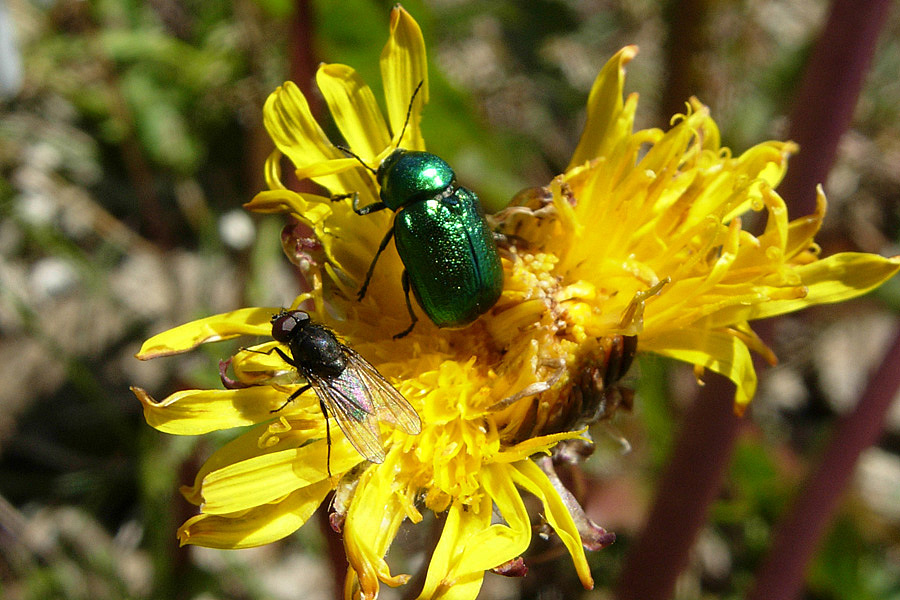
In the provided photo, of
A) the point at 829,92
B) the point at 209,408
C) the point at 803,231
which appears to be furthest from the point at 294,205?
the point at 829,92

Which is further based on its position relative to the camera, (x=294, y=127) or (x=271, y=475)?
(x=294, y=127)

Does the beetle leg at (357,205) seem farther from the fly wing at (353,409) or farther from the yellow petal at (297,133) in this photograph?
the fly wing at (353,409)

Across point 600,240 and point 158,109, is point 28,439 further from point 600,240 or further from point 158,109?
point 600,240

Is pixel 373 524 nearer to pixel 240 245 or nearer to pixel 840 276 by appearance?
pixel 840 276

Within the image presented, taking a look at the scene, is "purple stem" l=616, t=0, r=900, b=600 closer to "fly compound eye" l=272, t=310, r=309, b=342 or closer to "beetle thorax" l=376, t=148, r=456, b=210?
"beetle thorax" l=376, t=148, r=456, b=210

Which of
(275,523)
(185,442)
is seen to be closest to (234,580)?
(185,442)

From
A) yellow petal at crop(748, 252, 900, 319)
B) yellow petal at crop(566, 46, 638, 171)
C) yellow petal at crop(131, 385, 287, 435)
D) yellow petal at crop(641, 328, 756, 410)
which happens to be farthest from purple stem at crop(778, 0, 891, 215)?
yellow petal at crop(131, 385, 287, 435)
